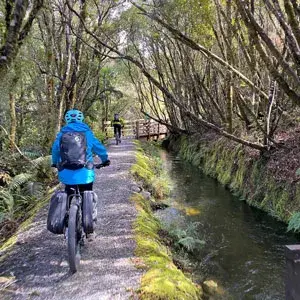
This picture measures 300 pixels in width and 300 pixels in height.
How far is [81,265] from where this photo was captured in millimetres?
5066

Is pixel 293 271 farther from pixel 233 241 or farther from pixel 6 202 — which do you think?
pixel 6 202

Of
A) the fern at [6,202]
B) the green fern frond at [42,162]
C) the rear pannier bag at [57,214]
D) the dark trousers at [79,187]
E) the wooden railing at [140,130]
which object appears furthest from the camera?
the wooden railing at [140,130]

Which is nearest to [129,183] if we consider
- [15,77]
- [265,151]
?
[265,151]

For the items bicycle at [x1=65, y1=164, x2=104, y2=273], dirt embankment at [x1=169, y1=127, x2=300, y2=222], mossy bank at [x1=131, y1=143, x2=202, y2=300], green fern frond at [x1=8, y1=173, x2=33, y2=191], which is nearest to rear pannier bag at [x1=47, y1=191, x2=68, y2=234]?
bicycle at [x1=65, y1=164, x2=104, y2=273]

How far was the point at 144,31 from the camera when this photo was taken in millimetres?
21016

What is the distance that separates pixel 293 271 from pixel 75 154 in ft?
9.32

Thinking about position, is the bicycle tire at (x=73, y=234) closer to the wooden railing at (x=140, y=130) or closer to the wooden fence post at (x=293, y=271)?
the wooden fence post at (x=293, y=271)

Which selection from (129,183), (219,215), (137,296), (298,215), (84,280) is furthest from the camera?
(129,183)

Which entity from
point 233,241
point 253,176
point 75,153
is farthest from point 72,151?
point 253,176

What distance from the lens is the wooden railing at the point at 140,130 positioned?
29938 millimetres

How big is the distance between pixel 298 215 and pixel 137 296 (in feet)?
12.6

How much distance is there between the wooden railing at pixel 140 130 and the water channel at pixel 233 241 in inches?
682

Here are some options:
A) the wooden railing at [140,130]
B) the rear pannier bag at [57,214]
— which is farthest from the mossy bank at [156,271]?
the wooden railing at [140,130]

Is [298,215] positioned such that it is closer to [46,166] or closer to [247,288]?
[247,288]
